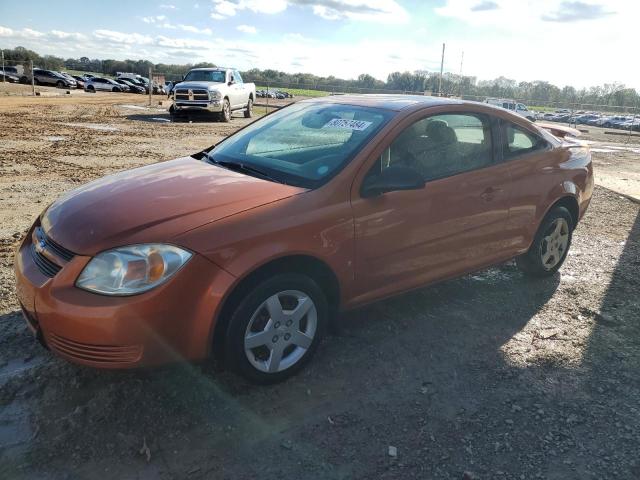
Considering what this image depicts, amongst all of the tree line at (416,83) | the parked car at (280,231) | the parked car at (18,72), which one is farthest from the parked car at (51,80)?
the parked car at (280,231)

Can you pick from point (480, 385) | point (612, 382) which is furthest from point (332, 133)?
point (612, 382)

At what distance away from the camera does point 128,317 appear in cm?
257

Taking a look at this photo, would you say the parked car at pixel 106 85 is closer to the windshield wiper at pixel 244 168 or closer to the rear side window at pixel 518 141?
the windshield wiper at pixel 244 168

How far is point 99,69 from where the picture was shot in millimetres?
88188

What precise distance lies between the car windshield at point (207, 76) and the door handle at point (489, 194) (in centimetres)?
1803

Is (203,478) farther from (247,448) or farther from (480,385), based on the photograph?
(480,385)

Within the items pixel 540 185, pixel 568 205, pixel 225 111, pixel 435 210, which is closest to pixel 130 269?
pixel 435 210

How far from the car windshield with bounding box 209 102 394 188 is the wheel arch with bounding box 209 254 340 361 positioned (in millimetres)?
485

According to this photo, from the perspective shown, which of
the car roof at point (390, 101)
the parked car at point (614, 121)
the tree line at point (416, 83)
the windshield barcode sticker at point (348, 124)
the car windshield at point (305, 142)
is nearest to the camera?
the car windshield at point (305, 142)

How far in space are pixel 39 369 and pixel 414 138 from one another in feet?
9.26

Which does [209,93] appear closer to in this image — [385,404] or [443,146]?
[443,146]

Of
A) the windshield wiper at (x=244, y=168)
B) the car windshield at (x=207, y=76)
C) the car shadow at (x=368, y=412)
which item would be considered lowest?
the car shadow at (x=368, y=412)

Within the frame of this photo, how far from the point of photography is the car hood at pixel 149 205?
274cm

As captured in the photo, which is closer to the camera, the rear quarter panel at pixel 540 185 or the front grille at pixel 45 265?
the front grille at pixel 45 265
